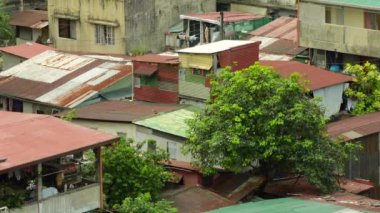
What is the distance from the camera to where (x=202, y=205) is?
2909 centimetres

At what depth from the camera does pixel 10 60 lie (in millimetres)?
45250

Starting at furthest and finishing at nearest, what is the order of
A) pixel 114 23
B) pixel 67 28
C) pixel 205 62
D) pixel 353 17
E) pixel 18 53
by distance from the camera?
pixel 67 28
pixel 114 23
pixel 18 53
pixel 353 17
pixel 205 62

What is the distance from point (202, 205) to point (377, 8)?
509 inches

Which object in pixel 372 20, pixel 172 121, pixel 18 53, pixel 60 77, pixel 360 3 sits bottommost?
pixel 172 121

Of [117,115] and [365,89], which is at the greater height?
[365,89]

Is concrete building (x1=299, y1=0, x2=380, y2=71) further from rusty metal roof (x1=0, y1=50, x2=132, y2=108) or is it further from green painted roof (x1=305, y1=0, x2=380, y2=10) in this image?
rusty metal roof (x1=0, y1=50, x2=132, y2=108)

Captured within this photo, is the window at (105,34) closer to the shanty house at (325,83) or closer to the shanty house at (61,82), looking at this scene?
the shanty house at (61,82)

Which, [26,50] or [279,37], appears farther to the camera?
[26,50]

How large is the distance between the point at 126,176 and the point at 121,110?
24.5 feet

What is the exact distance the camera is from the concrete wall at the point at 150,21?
154ft

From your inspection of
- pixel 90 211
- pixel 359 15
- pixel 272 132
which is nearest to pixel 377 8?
pixel 359 15

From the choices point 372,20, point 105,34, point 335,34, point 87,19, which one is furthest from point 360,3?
point 87,19

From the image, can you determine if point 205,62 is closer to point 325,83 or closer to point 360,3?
point 325,83

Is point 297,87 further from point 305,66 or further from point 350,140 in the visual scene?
point 305,66
